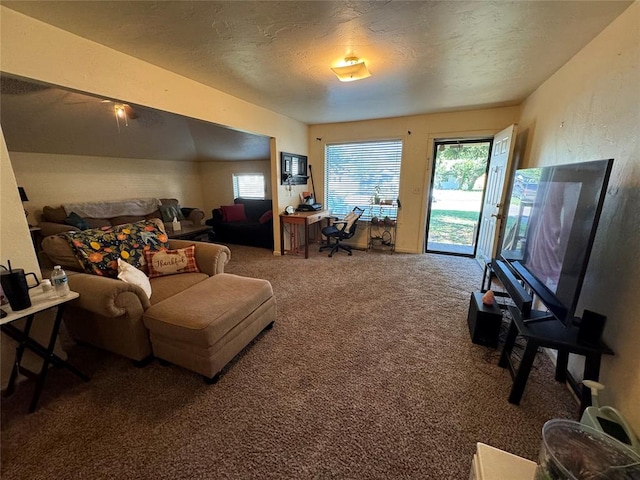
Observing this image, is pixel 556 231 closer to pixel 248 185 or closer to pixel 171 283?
pixel 171 283

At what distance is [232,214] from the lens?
18.7 feet

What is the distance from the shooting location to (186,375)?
1776 millimetres

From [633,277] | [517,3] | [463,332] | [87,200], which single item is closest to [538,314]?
[633,277]

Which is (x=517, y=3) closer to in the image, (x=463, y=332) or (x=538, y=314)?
(x=538, y=314)

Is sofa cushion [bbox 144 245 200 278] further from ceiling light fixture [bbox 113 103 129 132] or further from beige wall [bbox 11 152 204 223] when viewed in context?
beige wall [bbox 11 152 204 223]

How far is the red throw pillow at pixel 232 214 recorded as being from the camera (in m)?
5.69

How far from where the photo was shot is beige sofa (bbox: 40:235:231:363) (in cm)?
165

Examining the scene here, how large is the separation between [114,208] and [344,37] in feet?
17.4

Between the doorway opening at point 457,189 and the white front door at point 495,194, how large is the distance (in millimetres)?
510

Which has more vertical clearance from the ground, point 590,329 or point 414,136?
point 414,136

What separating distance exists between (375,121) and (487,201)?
2.24 m

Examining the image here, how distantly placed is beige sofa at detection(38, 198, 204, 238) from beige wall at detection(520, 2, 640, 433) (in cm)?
610

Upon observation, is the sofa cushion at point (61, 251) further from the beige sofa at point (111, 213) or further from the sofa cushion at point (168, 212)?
the sofa cushion at point (168, 212)

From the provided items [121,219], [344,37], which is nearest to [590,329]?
[344,37]
